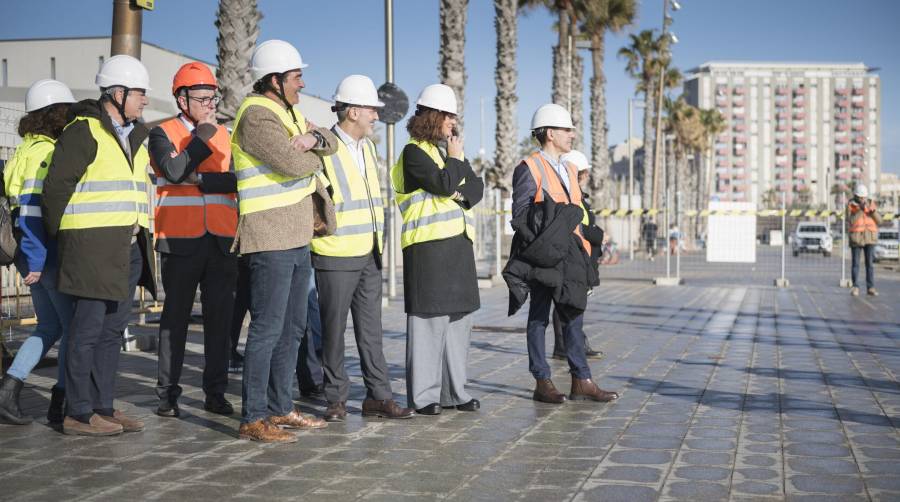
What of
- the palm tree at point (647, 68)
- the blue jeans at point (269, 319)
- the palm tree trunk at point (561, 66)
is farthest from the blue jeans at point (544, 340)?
the palm tree at point (647, 68)

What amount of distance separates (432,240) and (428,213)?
0.17m

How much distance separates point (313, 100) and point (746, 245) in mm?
24449

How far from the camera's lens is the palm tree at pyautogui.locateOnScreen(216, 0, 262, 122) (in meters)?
13.0

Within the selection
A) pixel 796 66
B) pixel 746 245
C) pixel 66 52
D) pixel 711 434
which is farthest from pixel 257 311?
pixel 796 66

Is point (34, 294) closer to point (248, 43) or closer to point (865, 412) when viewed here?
point (865, 412)

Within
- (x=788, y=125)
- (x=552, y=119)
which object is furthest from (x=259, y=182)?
(x=788, y=125)

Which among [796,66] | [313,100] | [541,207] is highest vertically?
A: [796,66]

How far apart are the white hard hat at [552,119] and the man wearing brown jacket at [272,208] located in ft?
6.43

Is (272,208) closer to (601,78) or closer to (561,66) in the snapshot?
(561,66)

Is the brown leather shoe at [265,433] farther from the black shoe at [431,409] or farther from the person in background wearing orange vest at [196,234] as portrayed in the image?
the black shoe at [431,409]

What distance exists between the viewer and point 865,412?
6.82 metres

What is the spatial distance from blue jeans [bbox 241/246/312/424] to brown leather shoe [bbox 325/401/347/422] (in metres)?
0.54

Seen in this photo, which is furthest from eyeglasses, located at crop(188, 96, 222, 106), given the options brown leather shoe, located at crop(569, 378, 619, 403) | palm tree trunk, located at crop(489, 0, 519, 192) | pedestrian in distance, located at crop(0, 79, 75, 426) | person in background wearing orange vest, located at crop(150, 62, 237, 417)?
palm tree trunk, located at crop(489, 0, 519, 192)

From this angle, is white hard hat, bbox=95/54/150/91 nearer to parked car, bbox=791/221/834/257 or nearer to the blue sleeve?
the blue sleeve
